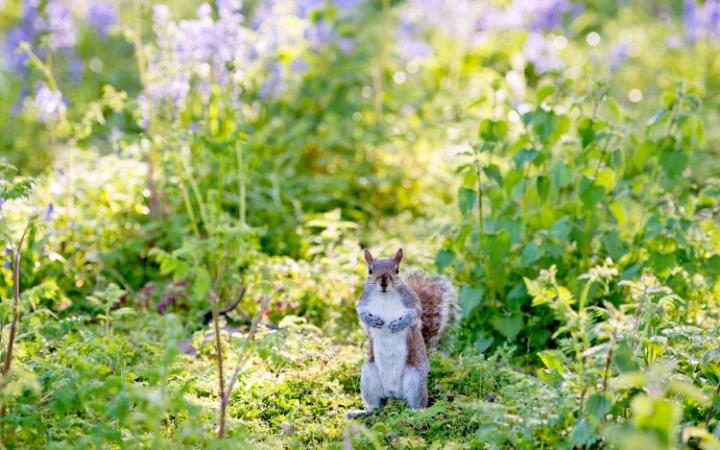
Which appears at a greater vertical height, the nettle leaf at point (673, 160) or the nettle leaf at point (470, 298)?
the nettle leaf at point (673, 160)

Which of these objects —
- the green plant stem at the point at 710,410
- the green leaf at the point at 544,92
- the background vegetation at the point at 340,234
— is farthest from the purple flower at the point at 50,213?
the green plant stem at the point at 710,410

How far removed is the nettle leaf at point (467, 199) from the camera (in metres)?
4.38

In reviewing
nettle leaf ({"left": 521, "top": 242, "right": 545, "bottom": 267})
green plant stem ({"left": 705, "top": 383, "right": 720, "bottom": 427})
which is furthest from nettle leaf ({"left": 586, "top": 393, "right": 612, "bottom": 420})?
nettle leaf ({"left": 521, "top": 242, "right": 545, "bottom": 267})

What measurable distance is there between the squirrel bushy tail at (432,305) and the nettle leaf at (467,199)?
488 millimetres

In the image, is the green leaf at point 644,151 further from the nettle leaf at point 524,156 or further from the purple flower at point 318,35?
the purple flower at point 318,35

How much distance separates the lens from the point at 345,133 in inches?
254

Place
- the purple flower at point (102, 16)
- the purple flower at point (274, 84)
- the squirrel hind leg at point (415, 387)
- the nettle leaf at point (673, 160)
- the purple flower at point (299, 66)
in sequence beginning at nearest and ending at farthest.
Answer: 1. the squirrel hind leg at point (415, 387)
2. the nettle leaf at point (673, 160)
3. the purple flower at point (274, 84)
4. the purple flower at point (299, 66)
5. the purple flower at point (102, 16)

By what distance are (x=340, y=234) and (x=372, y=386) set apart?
189cm

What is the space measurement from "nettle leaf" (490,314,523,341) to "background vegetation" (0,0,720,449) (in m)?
0.01

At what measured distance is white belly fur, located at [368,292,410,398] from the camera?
360 cm

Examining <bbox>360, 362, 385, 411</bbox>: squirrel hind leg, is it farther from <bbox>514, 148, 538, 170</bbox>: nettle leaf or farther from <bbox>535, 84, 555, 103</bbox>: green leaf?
<bbox>535, 84, 555, 103</bbox>: green leaf

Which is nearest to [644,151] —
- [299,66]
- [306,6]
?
[299,66]

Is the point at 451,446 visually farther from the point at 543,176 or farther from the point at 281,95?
the point at 281,95

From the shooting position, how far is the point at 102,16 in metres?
9.25
